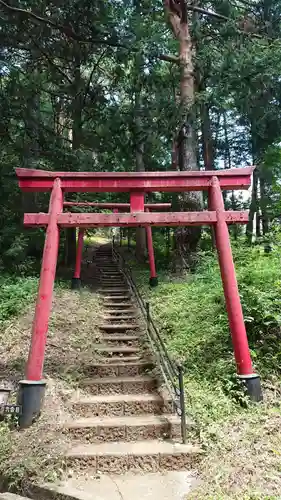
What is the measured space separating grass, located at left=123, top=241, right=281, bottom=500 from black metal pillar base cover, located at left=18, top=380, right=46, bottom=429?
1.85m

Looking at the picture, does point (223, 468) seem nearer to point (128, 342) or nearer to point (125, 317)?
point (128, 342)

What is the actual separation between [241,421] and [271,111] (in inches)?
440

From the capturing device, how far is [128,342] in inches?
291

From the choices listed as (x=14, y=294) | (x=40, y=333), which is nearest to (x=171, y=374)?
(x=40, y=333)

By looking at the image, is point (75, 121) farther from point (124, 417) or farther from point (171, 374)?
point (124, 417)

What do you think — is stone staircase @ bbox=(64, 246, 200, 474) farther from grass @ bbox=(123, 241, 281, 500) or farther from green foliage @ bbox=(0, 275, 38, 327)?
green foliage @ bbox=(0, 275, 38, 327)

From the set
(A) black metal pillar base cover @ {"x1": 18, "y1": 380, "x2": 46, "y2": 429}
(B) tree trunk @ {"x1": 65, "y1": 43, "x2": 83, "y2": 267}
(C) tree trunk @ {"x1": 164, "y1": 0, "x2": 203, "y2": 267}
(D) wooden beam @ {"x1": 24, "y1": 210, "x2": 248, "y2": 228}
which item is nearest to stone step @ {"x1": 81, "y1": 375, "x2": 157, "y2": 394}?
(A) black metal pillar base cover @ {"x1": 18, "y1": 380, "x2": 46, "y2": 429}

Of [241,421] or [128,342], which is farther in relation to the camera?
[128,342]

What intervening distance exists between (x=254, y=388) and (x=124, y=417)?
1762mm

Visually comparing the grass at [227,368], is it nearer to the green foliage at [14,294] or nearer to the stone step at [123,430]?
the stone step at [123,430]

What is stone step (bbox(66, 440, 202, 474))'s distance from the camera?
409 centimetres

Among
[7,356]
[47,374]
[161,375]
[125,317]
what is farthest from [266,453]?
[125,317]

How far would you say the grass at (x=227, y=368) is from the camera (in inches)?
141

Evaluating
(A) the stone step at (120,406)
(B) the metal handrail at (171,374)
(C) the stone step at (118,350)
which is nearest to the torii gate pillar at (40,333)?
(A) the stone step at (120,406)
